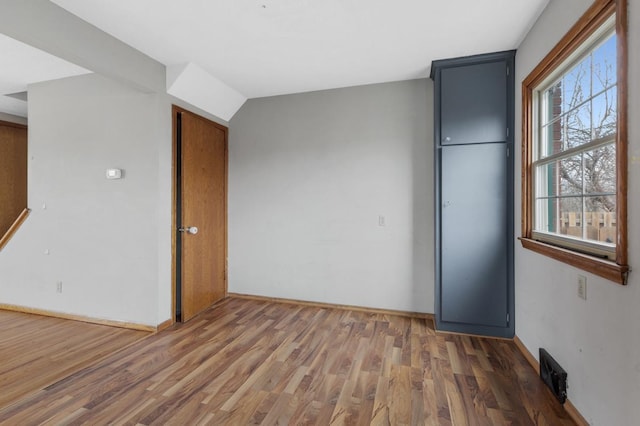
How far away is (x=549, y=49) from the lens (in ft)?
6.54

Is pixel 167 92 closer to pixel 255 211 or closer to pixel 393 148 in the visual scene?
pixel 255 211

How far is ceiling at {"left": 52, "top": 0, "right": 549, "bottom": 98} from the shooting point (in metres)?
2.02

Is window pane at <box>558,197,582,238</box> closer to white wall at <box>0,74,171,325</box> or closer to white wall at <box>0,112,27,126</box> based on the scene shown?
white wall at <box>0,74,171,325</box>

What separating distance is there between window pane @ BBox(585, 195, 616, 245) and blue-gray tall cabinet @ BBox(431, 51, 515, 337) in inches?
38.5

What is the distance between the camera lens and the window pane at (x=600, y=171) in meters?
1.50

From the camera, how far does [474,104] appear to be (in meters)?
2.72

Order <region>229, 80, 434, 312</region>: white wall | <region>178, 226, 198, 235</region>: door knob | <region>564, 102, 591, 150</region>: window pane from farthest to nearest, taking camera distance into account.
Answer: <region>229, 80, 434, 312</region>: white wall → <region>178, 226, 198, 235</region>: door knob → <region>564, 102, 591, 150</region>: window pane

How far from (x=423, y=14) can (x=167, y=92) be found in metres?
2.32

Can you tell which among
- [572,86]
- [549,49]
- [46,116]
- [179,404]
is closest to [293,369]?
[179,404]

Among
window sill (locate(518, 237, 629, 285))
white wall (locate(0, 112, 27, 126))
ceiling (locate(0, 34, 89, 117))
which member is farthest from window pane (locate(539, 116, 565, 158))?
white wall (locate(0, 112, 27, 126))

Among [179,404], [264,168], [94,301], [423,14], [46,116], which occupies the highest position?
[423,14]

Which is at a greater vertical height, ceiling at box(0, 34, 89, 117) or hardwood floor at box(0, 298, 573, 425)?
ceiling at box(0, 34, 89, 117)

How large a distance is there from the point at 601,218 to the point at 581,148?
1.39ft

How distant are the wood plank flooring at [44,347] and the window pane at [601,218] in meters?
3.41
